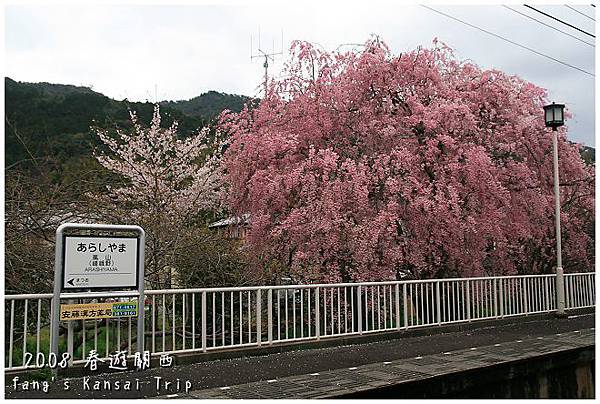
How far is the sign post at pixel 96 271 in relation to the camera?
6.19m

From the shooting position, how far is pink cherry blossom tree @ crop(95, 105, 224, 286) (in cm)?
1105

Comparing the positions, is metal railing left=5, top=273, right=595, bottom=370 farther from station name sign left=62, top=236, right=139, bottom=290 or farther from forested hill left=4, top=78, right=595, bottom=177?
forested hill left=4, top=78, right=595, bottom=177

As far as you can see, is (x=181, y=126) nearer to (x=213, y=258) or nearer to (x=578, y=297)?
(x=213, y=258)

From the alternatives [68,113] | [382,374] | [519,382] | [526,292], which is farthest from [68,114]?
[519,382]

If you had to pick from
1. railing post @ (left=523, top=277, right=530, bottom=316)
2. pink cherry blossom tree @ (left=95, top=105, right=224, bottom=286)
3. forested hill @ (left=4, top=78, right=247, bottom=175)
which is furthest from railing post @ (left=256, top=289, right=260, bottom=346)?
forested hill @ (left=4, top=78, right=247, bottom=175)

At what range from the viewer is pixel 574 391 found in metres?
8.09

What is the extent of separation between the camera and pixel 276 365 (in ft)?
23.6

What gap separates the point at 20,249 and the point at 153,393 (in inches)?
193

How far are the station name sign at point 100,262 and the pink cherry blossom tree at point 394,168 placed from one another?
545 cm

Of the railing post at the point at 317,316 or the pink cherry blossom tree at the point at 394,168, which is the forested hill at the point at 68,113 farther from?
the railing post at the point at 317,316

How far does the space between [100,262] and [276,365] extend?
7.60 feet

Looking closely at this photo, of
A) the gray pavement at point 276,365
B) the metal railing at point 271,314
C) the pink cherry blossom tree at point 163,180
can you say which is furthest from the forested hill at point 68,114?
the gray pavement at point 276,365

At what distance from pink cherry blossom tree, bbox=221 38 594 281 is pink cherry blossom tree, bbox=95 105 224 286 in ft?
3.96

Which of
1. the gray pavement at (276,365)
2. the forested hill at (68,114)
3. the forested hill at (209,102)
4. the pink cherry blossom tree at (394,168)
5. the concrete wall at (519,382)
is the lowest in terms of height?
the concrete wall at (519,382)
